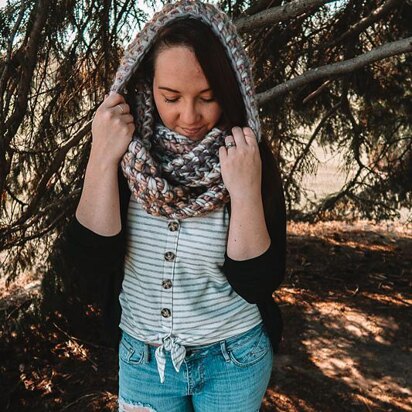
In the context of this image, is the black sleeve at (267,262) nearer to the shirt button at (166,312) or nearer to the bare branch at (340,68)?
the shirt button at (166,312)

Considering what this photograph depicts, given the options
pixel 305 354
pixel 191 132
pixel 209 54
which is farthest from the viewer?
pixel 305 354

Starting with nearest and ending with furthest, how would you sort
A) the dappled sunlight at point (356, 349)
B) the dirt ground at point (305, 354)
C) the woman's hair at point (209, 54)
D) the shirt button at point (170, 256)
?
the woman's hair at point (209, 54), the shirt button at point (170, 256), the dirt ground at point (305, 354), the dappled sunlight at point (356, 349)

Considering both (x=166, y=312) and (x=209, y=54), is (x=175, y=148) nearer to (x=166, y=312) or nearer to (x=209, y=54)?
(x=209, y=54)

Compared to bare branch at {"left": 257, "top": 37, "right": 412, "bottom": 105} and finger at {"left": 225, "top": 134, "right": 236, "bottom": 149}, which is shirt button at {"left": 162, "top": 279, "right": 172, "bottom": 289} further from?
bare branch at {"left": 257, "top": 37, "right": 412, "bottom": 105}

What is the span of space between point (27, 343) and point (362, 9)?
3.00 metres

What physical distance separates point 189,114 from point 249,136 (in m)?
0.16

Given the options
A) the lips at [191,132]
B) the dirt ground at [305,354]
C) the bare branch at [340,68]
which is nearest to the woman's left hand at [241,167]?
the lips at [191,132]

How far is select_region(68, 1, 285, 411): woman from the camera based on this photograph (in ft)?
4.54

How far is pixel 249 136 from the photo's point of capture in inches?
55.1

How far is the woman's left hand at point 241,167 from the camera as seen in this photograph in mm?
1364

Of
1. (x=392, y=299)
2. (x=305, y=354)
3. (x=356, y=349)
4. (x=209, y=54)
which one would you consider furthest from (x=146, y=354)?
(x=392, y=299)

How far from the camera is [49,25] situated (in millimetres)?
2621

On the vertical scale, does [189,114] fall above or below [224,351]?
above

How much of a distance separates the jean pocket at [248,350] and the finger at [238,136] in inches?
21.5
